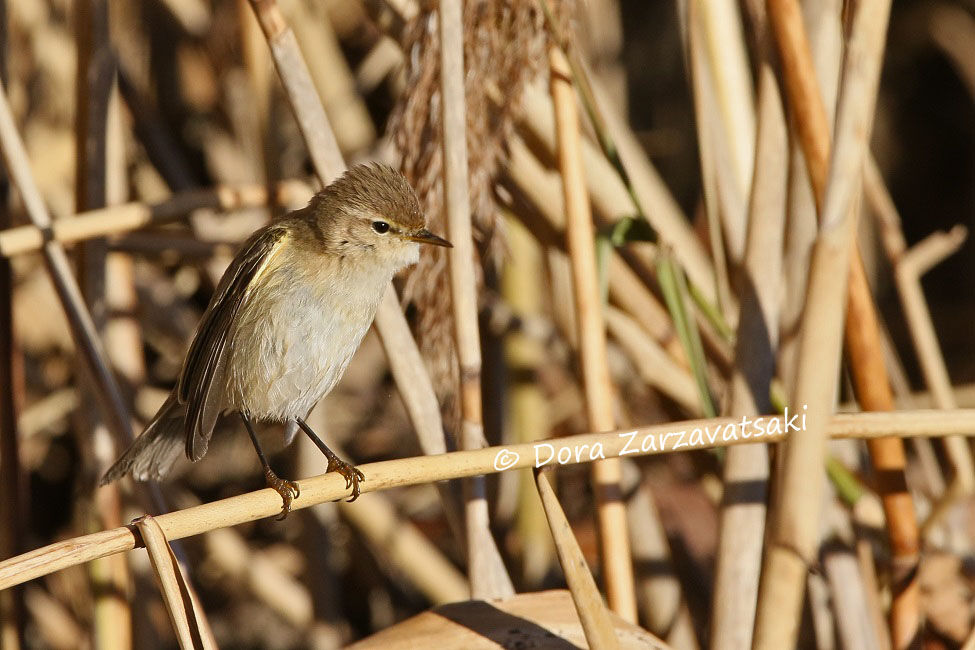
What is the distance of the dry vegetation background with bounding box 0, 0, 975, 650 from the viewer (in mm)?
1961

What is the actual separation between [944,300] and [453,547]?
292cm

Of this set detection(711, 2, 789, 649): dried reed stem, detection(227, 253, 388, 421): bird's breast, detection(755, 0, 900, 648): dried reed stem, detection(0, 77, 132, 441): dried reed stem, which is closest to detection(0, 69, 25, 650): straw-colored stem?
detection(0, 77, 132, 441): dried reed stem

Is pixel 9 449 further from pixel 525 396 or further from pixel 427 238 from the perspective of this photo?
pixel 525 396

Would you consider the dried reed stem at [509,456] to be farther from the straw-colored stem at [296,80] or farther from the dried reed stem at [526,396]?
the dried reed stem at [526,396]

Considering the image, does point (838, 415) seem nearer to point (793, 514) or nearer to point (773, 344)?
point (793, 514)

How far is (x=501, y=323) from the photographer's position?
2996 mm

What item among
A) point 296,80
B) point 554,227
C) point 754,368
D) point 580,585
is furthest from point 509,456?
point 554,227

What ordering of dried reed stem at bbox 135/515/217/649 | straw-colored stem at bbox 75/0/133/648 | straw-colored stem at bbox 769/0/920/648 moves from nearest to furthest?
dried reed stem at bbox 135/515/217/649 → straw-colored stem at bbox 769/0/920/648 → straw-colored stem at bbox 75/0/133/648

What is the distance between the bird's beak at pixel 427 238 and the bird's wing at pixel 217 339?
1.04 ft

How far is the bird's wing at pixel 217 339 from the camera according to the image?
2.12 m

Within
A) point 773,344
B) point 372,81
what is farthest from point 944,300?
point 773,344

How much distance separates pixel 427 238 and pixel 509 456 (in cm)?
68

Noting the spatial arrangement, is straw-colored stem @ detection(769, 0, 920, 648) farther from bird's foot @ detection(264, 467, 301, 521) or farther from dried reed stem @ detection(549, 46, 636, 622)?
bird's foot @ detection(264, 467, 301, 521)

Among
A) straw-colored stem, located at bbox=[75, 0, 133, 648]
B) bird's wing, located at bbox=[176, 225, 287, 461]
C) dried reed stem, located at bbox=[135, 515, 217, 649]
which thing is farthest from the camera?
straw-colored stem, located at bbox=[75, 0, 133, 648]
